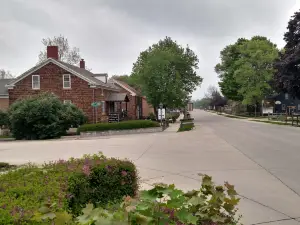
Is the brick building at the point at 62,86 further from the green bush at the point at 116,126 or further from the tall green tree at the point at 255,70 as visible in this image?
the tall green tree at the point at 255,70

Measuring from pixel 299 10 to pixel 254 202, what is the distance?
3937 centimetres

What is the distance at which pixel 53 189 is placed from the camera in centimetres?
399

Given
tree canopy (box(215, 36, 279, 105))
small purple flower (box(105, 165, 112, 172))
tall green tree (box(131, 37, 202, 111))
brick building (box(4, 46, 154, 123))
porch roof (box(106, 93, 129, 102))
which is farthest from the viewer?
tree canopy (box(215, 36, 279, 105))

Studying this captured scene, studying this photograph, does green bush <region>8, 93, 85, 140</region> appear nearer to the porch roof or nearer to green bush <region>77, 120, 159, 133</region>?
green bush <region>77, 120, 159, 133</region>

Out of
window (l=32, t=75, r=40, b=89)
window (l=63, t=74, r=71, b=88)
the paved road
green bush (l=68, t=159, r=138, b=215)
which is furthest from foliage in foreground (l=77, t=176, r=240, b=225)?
window (l=32, t=75, r=40, b=89)

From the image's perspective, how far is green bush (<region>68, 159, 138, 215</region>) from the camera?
5.09 metres

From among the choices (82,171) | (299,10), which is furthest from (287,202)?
(299,10)

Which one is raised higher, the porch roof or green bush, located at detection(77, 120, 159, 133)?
the porch roof

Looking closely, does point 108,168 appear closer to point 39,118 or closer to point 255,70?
point 39,118

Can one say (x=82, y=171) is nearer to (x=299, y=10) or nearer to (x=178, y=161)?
(x=178, y=161)

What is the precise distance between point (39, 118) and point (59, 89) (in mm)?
7279

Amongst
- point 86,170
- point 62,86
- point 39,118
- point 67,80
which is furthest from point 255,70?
point 86,170

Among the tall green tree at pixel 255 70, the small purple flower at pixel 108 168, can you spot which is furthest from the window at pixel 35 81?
the tall green tree at pixel 255 70

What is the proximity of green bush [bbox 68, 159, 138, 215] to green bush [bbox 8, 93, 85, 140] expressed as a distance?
74.9ft
